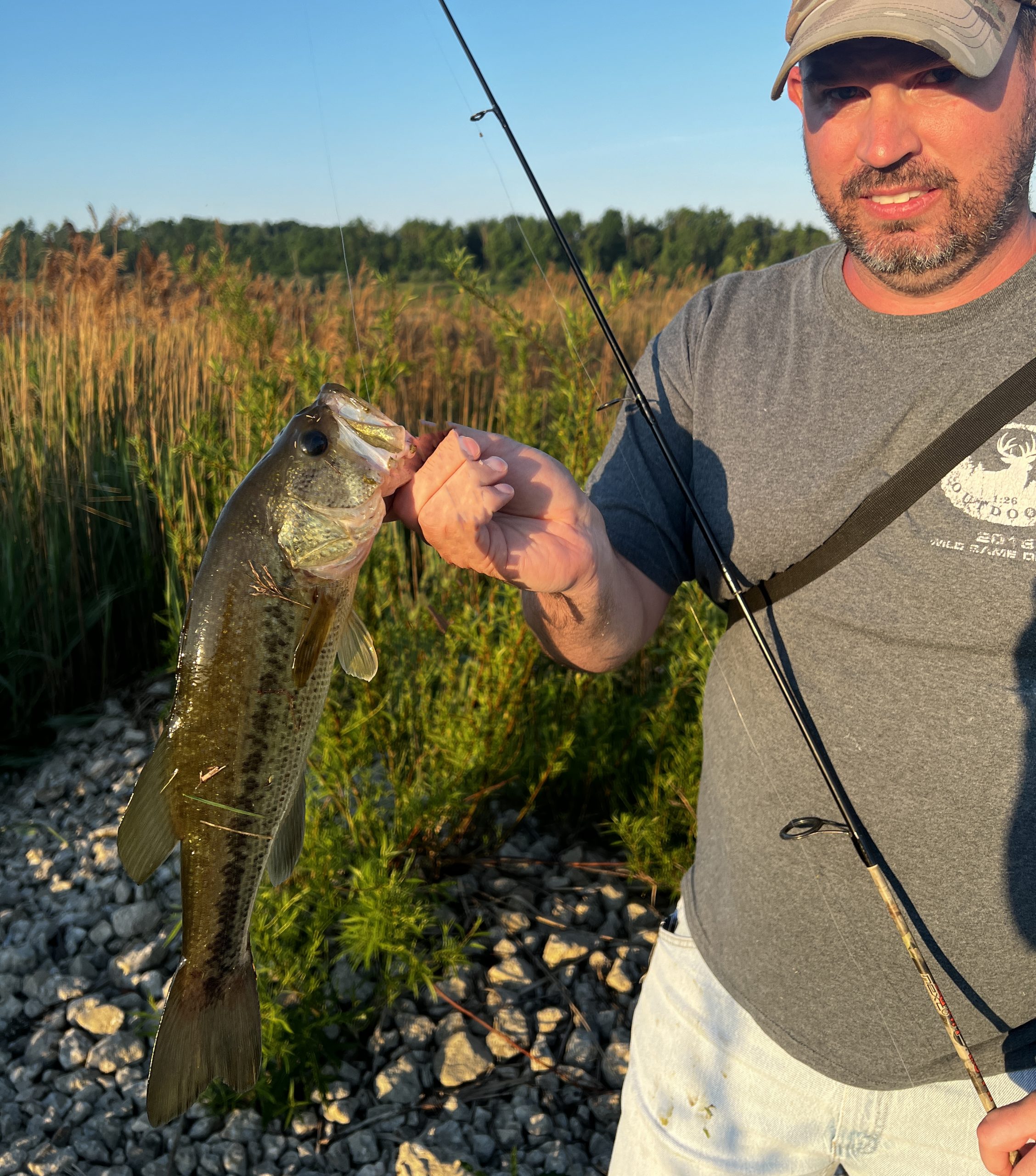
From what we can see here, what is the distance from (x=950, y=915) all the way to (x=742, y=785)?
0.49 m

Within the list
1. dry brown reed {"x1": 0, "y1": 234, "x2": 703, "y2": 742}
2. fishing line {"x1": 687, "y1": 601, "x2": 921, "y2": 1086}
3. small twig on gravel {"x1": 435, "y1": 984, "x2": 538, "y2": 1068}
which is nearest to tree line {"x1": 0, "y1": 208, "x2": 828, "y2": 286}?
dry brown reed {"x1": 0, "y1": 234, "x2": 703, "y2": 742}

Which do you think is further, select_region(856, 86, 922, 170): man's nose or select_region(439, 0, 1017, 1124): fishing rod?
select_region(856, 86, 922, 170): man's nose

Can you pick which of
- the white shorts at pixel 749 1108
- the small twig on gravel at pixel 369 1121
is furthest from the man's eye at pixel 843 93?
the small twig on gravel at pixel 369 1121

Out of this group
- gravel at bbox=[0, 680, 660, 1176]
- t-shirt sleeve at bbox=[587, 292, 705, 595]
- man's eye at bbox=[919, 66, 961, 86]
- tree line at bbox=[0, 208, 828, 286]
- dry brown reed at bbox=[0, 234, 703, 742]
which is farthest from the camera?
tree line at bbox=[0, 208, 828, 286]

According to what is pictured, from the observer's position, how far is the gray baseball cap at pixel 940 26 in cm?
191

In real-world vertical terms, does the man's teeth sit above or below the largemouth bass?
above

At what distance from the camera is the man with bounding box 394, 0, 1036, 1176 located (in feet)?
6.31

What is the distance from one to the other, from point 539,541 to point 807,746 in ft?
2.51

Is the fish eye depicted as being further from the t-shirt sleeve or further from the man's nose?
the man's nose

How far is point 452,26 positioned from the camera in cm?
237

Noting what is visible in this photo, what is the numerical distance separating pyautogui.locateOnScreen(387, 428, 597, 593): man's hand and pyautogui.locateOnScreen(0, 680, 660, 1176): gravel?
5.62 ft

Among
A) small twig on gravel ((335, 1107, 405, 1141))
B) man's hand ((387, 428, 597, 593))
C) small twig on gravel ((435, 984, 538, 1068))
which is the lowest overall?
small twig on gravel ((335, 1107, 405, 1141))

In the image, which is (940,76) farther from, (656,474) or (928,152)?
(656,474)

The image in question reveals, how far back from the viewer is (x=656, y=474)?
234 cm
